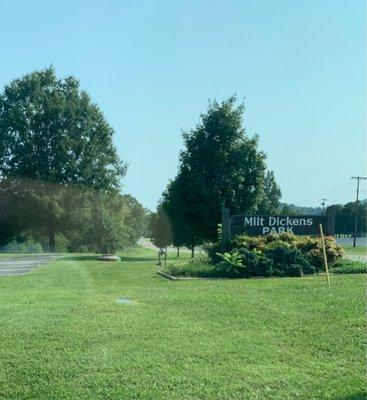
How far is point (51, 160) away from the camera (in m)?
45.3

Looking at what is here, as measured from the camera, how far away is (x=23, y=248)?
57.1m

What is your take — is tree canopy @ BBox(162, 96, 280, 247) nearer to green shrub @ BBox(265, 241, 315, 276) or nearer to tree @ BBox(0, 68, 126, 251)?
green shrub @ BBox(265, 241, 315, 276)

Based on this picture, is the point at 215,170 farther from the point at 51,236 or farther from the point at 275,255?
the point at 51,236

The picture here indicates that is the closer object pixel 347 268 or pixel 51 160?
pixel 347 268

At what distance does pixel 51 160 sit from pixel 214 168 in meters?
19.2

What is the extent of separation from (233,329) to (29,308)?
3.42 metres

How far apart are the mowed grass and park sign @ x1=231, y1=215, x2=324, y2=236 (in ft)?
26.5

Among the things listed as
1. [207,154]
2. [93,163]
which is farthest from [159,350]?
[93,163]

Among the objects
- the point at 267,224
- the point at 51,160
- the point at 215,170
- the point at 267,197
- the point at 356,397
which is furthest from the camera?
→ the point at 51,160

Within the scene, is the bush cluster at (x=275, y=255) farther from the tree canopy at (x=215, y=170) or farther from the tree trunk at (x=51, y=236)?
the tree trunk at (x=51, y=236)

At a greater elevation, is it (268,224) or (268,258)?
(268,224)

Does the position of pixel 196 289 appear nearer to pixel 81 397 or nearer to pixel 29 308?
pixel 29 308

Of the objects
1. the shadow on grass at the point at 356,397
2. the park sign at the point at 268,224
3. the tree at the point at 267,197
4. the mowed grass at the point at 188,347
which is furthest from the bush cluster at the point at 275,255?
the tree at the point at 267,197

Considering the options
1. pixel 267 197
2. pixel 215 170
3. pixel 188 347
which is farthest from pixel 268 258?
pixel 267 197
